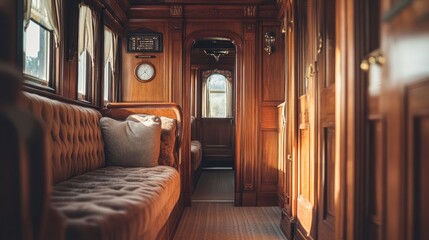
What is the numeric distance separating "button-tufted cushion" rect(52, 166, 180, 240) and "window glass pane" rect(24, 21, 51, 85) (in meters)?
0.93

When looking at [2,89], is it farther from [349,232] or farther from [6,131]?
[349,232]

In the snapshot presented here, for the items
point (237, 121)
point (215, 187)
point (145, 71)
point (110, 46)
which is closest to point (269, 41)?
point (237, 121)

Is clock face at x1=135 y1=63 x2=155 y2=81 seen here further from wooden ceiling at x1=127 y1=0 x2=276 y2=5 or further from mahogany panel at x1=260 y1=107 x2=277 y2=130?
mahogany panel at x1=260 y1=107 x2=277 y2=130

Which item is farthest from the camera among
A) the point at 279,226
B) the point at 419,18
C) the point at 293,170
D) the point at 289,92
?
the point at 279,226

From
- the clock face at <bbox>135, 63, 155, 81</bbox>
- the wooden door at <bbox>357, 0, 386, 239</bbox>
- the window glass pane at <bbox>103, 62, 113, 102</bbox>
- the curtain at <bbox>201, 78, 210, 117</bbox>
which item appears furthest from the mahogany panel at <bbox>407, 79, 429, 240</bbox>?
the curtain at <bbox>201, 78, 210, 117</bbox>

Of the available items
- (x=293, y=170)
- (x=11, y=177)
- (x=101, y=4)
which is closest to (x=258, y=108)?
(x=293, y=170)

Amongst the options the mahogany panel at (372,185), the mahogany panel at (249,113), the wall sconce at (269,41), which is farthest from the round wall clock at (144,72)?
the mahogany panel at (372,185)

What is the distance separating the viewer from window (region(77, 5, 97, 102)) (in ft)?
11.5

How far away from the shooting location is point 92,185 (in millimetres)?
2137

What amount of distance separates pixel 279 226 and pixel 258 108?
67.2 inches

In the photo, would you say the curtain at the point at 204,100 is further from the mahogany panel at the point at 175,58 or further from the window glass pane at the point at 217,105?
the mahogany panel at the point at 175,58

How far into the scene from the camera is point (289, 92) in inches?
131

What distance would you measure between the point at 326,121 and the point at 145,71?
326 centimetres

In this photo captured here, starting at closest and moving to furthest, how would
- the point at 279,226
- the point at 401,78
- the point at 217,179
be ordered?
the point at 401,78
the point at 279,226
the point at 217,179
